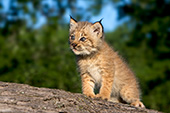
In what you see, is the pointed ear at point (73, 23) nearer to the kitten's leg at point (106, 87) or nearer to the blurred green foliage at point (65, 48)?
the kitten's leg at point (106, 87)

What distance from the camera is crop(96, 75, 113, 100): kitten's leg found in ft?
20.9

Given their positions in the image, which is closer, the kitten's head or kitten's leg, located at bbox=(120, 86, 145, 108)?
the kitten's head

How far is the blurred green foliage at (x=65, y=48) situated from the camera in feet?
39.3

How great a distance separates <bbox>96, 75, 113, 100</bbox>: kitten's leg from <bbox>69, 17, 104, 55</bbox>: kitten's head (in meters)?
0.75

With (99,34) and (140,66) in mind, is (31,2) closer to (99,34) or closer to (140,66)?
(140,66)

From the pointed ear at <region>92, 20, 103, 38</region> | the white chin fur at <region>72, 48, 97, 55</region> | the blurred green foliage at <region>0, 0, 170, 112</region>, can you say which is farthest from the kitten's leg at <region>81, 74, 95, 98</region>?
the blurred green foliage at <region>0, 0, 170, 112</region>

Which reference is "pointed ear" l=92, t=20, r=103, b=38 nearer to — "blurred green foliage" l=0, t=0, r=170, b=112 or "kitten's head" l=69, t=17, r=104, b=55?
"kitten's head" l=69, t=17, r=104, b=55

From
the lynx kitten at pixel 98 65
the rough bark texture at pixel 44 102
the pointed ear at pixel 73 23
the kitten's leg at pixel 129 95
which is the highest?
the pointed ear at pixel 73 23

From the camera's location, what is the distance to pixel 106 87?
6.49 m

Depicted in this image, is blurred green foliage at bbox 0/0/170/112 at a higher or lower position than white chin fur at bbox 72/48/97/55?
higher

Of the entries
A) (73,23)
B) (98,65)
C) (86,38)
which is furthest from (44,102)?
(73,23)

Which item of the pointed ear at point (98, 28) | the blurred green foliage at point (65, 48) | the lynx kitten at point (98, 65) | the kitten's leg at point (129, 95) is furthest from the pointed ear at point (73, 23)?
the blurred green foliage at point (65, 48)

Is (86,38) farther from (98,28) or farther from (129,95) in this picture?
(129,95)

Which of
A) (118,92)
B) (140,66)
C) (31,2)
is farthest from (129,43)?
(118,92)
